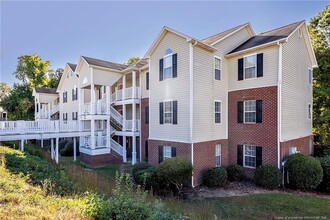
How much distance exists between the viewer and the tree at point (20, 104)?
34250 mm

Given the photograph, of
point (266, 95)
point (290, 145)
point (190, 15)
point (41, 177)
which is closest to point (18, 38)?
point (190, 15)

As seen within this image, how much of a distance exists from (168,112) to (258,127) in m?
5.99

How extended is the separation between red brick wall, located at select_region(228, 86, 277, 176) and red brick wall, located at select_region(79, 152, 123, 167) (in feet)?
34.2

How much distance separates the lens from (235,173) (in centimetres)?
1320

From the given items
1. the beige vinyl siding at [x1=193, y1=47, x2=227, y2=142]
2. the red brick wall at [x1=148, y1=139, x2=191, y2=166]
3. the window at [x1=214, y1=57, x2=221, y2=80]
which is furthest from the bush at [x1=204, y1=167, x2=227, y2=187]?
the window at [x1=214, y1=57, x2=221, y2=80]

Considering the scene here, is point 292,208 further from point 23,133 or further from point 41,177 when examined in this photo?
point 23,133

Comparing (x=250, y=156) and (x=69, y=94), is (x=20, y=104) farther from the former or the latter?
(x=250, y=156)

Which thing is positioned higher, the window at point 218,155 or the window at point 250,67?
the window at point 250,67

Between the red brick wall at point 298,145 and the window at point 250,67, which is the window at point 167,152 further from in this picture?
the window at point 250,67

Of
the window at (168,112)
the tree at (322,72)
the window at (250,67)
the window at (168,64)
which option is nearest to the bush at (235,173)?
the window at (168,112)

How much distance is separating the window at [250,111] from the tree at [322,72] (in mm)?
9321

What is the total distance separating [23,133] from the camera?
1591 cm

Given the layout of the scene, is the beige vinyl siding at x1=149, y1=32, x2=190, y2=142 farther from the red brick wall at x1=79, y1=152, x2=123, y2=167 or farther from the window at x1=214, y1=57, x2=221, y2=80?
the red brick wall at x1=79, y1=152, x2=123, y2=167

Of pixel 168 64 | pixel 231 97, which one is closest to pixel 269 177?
pixel 231 97
